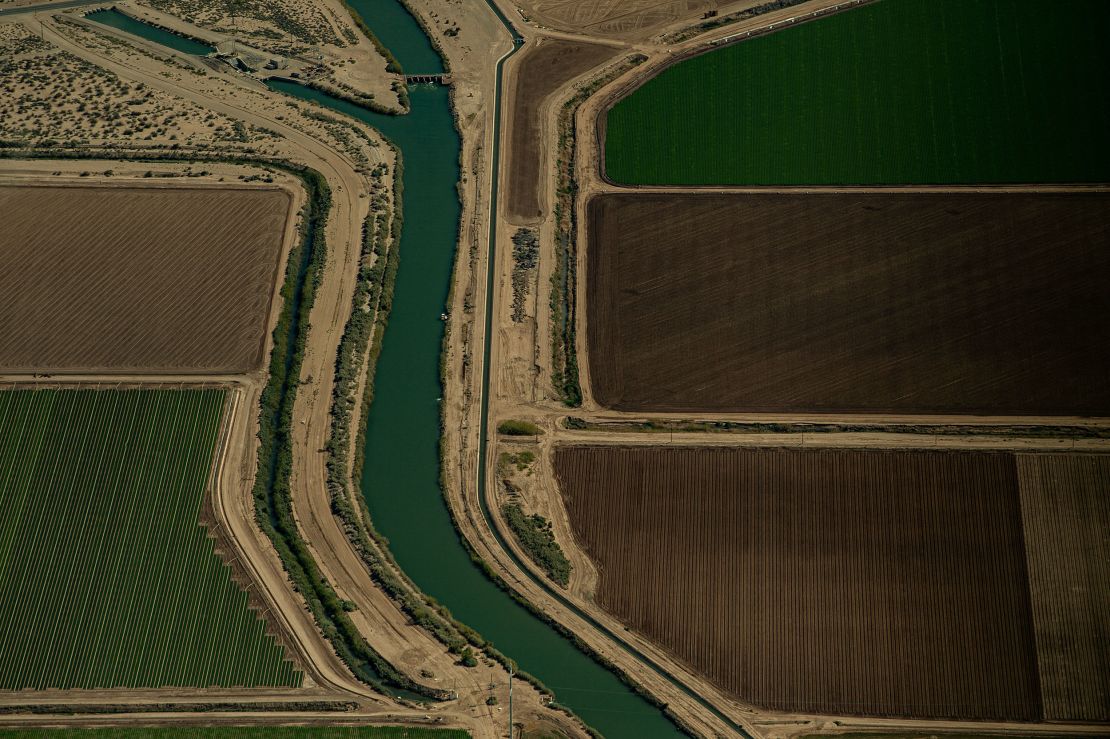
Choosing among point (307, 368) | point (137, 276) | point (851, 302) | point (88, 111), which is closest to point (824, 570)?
point (851, 302)

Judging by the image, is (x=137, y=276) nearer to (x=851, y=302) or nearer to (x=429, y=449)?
(x=429, y=449)

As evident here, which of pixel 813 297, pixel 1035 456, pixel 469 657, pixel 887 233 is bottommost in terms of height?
pixel 469 657

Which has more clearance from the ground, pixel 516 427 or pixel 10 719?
pixel 516 427

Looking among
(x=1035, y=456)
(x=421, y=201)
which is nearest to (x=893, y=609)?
(x=1035, y=456)

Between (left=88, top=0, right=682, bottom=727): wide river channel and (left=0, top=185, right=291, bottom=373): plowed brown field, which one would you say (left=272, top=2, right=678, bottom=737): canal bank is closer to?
(left=88, top=0, right=682, bottom=727): wide river channel

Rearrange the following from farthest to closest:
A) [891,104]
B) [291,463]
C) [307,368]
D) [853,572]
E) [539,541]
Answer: [891,104] < [307,368] < [291,463] < [539,541] < [853,572]

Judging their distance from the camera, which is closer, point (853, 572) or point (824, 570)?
point (853, 572)

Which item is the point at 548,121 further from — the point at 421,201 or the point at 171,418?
the point at 171,418
